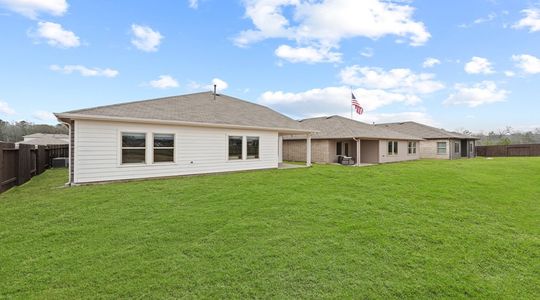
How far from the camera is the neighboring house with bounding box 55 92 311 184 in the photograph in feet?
31.1

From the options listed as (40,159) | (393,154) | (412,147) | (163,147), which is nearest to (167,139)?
(163,147)

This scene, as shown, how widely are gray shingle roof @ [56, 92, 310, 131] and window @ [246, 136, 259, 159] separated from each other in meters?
0.74

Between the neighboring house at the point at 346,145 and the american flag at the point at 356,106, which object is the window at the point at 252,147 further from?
the american flag at the point at 356,106

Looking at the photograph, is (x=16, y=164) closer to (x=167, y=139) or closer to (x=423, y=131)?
(x=167, y=139)

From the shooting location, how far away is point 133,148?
10.4m

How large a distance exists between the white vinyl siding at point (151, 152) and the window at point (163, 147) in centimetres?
16

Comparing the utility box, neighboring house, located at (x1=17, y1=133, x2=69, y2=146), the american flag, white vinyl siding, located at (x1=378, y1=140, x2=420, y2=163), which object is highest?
the american flag

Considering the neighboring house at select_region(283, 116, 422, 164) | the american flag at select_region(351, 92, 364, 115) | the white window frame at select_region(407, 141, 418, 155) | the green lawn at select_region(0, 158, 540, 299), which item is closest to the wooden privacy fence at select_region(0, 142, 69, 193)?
the green lawn at select_region(0, 158, 540, 299)

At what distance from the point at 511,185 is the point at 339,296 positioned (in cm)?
1117

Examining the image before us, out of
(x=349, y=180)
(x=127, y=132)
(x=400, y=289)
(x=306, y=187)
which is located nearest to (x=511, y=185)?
(x=349, y=180)

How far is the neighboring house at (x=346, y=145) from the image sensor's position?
66.3 feet

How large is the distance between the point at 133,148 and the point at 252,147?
577cm

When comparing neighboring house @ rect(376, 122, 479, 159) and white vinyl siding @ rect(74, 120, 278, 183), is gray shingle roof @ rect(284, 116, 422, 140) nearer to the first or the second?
neighboring house @ rect(376, 122, 479, 159)

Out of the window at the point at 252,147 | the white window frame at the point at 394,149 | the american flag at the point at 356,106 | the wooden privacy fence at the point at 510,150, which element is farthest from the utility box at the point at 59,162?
the wooden privacy fence at the point at 510,150
